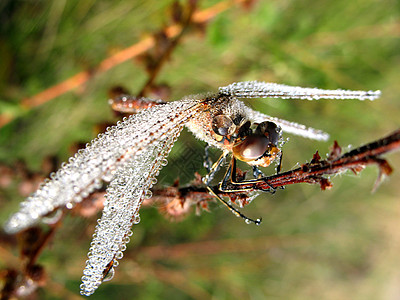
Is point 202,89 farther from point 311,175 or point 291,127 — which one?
point 311,175

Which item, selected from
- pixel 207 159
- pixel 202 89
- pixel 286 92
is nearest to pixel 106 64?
pixel 202 89

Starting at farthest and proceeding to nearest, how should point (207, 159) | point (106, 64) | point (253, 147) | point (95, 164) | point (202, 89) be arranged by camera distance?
point (202, 89), point (106, 64), point (207, 159), point (253, 147), point (95, 164)

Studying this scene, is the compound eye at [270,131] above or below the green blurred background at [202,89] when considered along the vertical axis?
below

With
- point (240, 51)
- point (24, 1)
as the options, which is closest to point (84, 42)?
point (24, 1)

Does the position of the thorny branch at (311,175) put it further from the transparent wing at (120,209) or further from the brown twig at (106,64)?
A: the brown twig at (106,64)

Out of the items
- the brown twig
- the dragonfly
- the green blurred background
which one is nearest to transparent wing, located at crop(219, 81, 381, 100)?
the dragonfly

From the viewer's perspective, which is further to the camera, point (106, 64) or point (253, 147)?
point (106, 64)

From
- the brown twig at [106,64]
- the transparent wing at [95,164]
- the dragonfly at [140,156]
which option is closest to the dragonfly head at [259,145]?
the dragonfly at [140,156]

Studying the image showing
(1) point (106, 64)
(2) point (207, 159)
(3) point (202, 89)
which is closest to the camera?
(2) point (207, 159)
